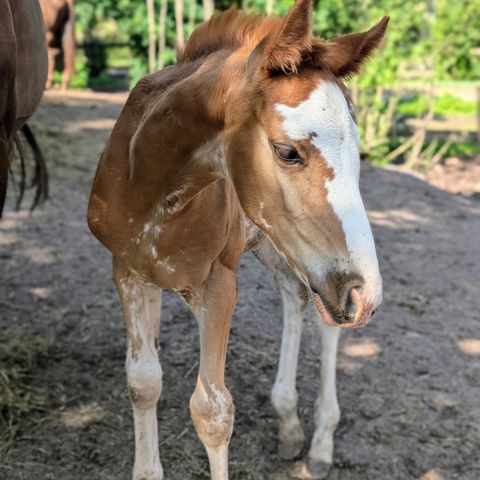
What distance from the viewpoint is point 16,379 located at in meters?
3.90

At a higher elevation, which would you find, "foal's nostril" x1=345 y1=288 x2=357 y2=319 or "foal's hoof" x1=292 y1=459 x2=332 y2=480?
"foal's nostril" x1=345 y1=288 x2=357 y2=319

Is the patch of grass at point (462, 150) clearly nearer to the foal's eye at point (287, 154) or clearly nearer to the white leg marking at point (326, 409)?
the white leg marking at point (326, 409)

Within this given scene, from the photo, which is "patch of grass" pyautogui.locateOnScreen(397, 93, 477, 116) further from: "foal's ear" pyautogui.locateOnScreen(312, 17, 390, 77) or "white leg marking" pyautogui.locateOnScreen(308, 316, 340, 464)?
"foal's ear" pyautogui.locateOnScreen(312, 17, 390, 77)

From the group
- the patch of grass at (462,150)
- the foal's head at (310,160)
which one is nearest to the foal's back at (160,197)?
the foal's head at (310,160)

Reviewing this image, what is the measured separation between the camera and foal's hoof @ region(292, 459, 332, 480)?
3.35 metres

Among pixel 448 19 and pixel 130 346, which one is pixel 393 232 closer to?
pixel 130 346

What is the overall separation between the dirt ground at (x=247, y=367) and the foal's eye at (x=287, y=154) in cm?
188

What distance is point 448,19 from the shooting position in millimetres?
11500

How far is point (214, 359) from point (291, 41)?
1316mm

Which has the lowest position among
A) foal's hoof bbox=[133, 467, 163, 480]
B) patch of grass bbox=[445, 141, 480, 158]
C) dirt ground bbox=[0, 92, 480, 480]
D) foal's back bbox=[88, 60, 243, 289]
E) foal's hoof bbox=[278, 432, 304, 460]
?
patch of grass bbox=[445, 141, 480, 158]

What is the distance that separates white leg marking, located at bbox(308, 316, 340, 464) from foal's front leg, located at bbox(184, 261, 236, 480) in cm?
69

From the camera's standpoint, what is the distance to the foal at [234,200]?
6.16 feet

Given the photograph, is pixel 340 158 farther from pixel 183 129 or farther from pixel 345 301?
pixel 183 129

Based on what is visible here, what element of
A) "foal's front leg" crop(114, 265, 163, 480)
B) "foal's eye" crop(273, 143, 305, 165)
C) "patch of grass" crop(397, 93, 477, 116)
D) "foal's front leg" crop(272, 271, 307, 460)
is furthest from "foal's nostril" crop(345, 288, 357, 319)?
"patch of grass" crop(397, 93, 477, 116)
